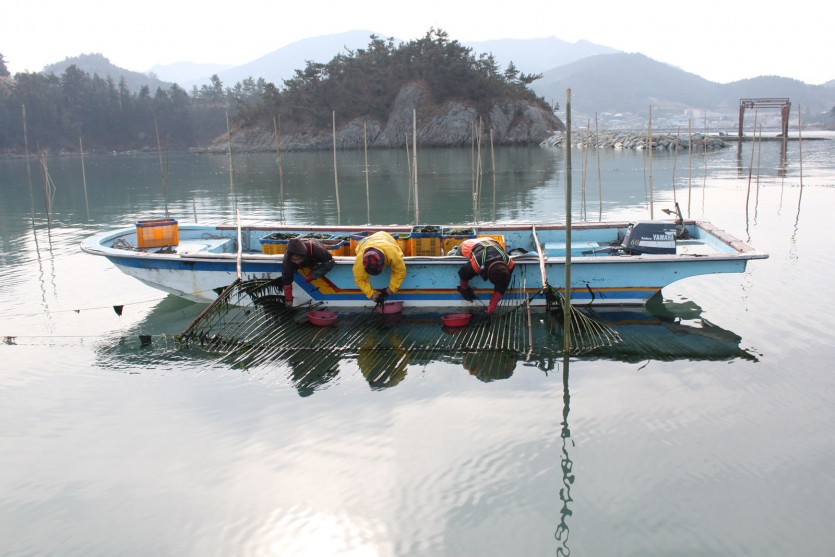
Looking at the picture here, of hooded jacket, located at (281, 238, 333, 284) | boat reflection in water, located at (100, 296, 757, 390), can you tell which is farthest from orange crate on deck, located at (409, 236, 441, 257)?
hooded jacket, located at (281, 238, 333, 284)

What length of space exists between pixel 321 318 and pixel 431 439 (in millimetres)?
3542

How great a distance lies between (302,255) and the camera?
884 cm

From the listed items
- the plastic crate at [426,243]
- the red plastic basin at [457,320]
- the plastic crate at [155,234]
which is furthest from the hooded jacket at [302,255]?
the plastic crate at [155,234]

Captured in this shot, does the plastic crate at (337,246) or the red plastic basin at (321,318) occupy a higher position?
the plastic crate at (337,246)

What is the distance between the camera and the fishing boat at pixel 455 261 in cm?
905

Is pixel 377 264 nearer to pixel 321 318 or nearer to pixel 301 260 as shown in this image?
pixel 301 260

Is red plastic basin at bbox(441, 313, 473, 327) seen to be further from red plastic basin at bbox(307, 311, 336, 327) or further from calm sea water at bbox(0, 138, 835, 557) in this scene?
red plastic basin at bbox(307, 311, 336, 327)

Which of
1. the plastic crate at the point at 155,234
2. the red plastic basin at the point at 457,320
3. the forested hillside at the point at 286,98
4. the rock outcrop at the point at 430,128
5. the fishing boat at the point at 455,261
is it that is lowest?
the red plastic basin at the point at 457,320

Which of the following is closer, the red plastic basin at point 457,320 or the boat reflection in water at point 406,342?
the boat reflection in water at point 406,342

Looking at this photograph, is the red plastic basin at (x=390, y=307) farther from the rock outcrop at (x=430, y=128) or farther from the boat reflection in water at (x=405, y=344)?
the rock outcrop at (x=430, y=128)

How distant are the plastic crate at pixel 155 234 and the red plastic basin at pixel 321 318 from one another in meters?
3.00

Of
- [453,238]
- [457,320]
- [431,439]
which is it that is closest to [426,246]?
[453,238]

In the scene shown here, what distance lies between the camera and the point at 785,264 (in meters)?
12.1

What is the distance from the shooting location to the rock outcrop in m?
60.1
